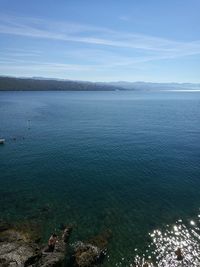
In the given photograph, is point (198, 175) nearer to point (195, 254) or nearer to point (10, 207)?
point (195, 254)

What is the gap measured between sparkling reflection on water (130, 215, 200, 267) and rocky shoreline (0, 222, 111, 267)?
419 cm

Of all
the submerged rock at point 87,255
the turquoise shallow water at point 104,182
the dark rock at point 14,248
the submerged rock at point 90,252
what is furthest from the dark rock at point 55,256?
the turquoise shallow water at point 104,182

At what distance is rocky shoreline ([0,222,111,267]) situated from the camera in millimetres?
33750

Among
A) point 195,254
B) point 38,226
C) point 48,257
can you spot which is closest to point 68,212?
point 38,226

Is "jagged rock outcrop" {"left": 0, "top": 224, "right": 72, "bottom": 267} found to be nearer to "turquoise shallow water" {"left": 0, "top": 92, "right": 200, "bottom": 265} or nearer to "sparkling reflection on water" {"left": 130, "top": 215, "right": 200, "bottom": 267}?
"turquoise shallow water" {"left": 0, "top": 92, "right": 200, "bottom": 265}

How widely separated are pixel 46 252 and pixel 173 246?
58.4 ft

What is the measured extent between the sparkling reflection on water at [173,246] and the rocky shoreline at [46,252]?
13.7ft

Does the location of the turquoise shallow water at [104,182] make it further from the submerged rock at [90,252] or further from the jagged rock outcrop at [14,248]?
the jagged rock outcrop at [14,248]

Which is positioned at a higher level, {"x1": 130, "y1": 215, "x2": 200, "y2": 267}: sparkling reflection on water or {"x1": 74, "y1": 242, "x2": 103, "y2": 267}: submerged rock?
{"x1": 74, "y1": 242, "x2": 103, "y2": 267}: submerged rock

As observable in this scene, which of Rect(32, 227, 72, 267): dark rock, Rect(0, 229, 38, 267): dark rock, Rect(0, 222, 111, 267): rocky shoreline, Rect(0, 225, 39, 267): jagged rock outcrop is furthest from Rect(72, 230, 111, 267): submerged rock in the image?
Rect(0, 229, 38, 267): dark rock

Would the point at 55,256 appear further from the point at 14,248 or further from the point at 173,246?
the point at 173,246

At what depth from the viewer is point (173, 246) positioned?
39.4 m

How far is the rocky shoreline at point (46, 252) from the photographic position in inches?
1329

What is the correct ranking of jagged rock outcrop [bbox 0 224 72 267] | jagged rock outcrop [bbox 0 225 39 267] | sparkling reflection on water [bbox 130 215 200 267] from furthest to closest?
sparkling reflection on water [bbox 130 215 200 267]
jagged rock outcrop [bbox 0 224 72 267]
jagged rock outcrop [bbox 0 225 39 267]
